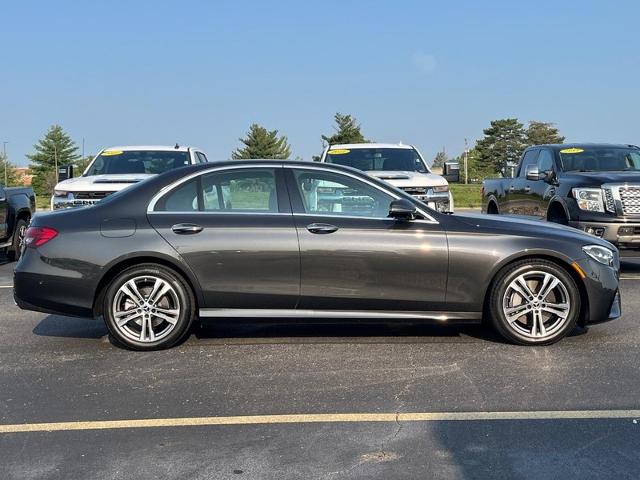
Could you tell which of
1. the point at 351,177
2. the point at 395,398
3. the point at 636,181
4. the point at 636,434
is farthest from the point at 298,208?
the point at 636,181

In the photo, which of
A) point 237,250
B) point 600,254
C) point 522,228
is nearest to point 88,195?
point 237,250

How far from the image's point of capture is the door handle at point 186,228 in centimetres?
564

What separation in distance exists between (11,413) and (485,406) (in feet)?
9.67

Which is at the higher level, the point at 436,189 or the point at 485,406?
the point at 436,189

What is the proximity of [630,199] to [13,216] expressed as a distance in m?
9.36

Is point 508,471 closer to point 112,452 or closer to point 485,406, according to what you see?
point 485,406

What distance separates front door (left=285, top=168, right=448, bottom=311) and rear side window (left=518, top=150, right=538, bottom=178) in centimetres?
643

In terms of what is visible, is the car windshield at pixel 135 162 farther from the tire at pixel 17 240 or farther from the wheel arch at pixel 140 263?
the wheel arch at pixel 140 263

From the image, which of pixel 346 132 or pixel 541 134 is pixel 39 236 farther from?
pixel 541 134

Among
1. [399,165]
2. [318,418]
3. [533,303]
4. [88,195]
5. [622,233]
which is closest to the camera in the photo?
[318,418]

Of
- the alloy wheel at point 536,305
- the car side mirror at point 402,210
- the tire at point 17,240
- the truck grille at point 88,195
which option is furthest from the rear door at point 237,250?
the tire at point 17,240

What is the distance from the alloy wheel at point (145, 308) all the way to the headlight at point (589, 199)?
603 cm

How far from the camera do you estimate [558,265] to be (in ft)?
19.0

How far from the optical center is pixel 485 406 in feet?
14.3
